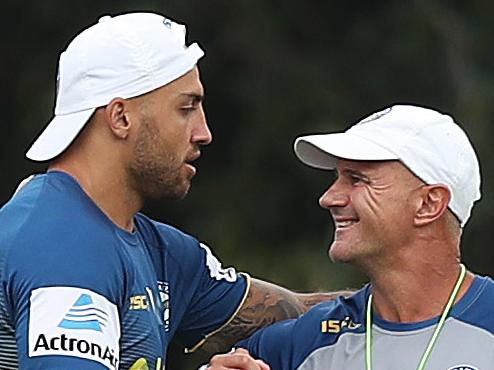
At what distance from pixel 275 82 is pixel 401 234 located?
21.3 ft

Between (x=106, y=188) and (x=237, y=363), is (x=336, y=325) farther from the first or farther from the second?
(x=106, y=188)

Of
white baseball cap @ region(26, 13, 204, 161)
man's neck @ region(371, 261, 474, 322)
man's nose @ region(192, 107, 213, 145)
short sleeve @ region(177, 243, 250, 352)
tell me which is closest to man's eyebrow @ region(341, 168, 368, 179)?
man's neck @ region(371, 261, 474, 322)

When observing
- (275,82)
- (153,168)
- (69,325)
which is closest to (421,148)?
(153,168)

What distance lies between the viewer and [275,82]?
37.7 feet

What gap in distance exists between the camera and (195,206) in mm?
11344

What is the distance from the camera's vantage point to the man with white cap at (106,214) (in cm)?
460

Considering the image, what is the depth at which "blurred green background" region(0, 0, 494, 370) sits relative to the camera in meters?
11.2

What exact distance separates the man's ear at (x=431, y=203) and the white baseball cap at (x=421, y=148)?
0.02 meters

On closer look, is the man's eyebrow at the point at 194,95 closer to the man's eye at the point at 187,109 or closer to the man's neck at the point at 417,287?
the man's eye at the point at 187,109

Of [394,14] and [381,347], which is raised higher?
[394,14]

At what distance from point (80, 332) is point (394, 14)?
719 cm

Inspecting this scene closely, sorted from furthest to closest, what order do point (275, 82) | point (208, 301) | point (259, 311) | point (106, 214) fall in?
point (275, 82) → point (259, 311) → point (208, 301) → point (106, 214)

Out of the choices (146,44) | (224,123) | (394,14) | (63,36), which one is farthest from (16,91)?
(146,44)

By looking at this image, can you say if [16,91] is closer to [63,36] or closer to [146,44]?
[63,36]
